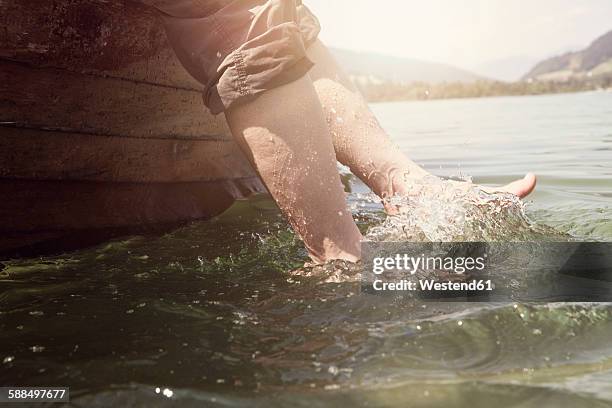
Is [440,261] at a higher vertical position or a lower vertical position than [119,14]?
lower

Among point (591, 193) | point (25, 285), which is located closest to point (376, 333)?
point (25, 285)

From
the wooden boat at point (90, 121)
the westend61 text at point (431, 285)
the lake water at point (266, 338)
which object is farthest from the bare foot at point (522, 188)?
the wooden boat at point (90, 121)

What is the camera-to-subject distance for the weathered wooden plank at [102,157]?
218 centimetres

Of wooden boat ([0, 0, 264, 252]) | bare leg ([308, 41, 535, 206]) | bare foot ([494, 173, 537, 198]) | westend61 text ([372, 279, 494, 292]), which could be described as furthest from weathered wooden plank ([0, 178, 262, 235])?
bare foot ([494, 173, 537, 198])

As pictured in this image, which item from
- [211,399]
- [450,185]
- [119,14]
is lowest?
[211,399]

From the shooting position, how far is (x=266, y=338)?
143 cm

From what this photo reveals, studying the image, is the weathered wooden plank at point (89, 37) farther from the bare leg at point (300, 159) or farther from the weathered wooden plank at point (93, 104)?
the bare leg at point (300, 159)

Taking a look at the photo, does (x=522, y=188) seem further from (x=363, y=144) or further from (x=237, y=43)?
(x=237, y=43)

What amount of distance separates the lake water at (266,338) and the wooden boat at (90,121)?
9.1 inches

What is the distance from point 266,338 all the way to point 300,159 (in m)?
0.61

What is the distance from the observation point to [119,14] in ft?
7.04

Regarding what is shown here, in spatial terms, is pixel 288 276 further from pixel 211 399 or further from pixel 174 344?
pixel 211 399

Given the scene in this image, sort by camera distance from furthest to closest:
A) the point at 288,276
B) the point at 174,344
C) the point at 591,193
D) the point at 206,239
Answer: the point at 591,193 < the point at 206,239 < the point at 288,276 < the point at 174,344

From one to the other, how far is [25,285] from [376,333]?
1183mm
